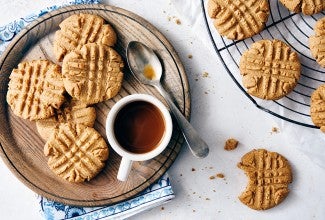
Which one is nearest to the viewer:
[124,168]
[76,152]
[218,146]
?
[124,168]

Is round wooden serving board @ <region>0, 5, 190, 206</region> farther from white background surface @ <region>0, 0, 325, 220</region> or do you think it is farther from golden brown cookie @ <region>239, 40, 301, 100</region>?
golden brown cookie @ <region>239, 40, 301, 100</region>

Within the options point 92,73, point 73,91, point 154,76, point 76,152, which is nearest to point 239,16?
point 154,76

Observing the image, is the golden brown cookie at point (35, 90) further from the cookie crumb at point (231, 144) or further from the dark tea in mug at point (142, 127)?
the cookie crumb at point (231, 144)

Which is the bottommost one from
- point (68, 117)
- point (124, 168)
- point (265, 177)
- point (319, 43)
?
point (265, 177)

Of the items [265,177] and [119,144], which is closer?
[119,144]

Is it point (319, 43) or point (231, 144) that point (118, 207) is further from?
point (319, 43)

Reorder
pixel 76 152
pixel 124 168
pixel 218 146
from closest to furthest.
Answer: pixel 124 168 < pixel 76 152 < pixel 218 146

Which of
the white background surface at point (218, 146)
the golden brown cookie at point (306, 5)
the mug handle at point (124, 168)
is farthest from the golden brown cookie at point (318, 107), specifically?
the mug handle at point (124, 168)
